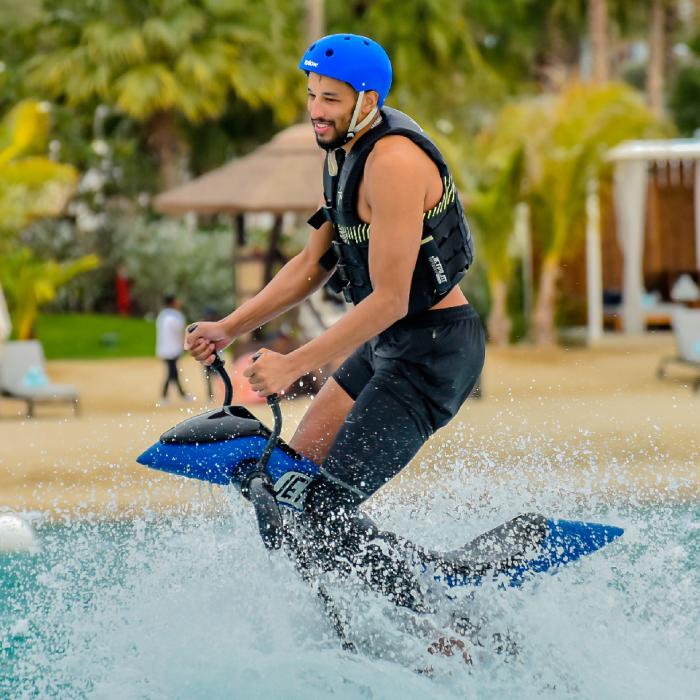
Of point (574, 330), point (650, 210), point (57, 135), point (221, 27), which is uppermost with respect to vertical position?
point (221, 27)

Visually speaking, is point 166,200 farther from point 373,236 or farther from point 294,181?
point 373,236

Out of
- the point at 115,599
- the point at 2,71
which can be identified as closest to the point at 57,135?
the point at 2,71

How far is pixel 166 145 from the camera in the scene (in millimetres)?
21109

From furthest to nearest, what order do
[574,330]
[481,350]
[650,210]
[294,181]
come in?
[650,210]
[574,330]
[294,181]
[481,350]

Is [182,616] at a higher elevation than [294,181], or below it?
below

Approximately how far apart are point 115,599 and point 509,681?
1452mm

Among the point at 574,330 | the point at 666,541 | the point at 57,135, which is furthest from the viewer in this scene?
the point at 57,135

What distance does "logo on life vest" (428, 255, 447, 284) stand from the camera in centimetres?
257

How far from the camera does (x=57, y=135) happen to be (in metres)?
22.0

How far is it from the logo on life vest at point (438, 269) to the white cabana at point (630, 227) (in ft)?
42.3

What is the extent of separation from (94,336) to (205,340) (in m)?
15.8

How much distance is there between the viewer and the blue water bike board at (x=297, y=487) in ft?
8.90

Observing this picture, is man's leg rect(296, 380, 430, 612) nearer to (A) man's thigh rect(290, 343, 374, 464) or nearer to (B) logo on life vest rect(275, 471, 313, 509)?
(B) logo on life vest rect(275, 471, 313, 509)

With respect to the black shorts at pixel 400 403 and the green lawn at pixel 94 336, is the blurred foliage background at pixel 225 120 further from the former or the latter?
the black shorts at pixel 400 403
